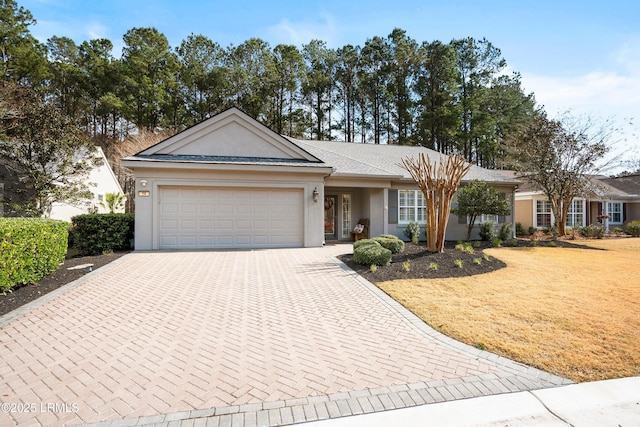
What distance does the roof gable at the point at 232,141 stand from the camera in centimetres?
1228

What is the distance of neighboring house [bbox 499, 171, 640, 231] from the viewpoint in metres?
20.9

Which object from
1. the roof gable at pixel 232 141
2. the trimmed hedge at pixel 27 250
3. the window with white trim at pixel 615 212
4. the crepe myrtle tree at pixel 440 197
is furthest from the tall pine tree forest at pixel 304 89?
the crepe myrtle tree at pixel 440 197

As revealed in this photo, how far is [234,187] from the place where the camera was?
39.1 ft

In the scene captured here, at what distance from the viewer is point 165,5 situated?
8508 millimetres

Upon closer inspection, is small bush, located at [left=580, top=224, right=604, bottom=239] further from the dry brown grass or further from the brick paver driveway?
the brick paver driveway

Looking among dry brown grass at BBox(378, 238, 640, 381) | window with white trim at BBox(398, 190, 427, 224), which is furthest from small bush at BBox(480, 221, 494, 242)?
dry brown grass at BBox(378, 238, 640, 381)

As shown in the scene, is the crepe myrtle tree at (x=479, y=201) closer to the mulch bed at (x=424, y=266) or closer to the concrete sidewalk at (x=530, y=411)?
the mulch bed at (x=424, y=266)

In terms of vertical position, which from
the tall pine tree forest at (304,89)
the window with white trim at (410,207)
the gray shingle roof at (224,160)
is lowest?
the window with white trim at (410,207)

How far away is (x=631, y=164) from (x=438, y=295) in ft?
71.9

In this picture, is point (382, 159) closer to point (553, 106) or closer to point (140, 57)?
point (553, 106)

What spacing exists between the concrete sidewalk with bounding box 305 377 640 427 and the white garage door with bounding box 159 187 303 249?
976 centimetres

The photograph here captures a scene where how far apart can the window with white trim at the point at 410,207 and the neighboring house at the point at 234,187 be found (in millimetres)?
982

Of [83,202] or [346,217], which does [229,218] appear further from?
[83,202]

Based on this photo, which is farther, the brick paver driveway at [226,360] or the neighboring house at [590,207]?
the neighboring house at [590,207]
